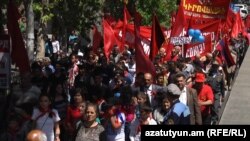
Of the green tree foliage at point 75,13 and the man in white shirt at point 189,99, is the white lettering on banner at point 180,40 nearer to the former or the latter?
the green tree foliage at point 75,13

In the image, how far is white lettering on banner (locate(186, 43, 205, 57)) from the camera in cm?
1753

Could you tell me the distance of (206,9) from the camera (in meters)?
18.9

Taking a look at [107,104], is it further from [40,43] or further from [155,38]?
[40,43]

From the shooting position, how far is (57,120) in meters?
9.74

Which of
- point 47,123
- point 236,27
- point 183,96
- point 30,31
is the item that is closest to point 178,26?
point 30,31

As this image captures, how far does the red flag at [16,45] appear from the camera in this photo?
12.5 m

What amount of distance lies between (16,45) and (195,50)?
604 centimetres

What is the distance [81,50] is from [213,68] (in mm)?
9550

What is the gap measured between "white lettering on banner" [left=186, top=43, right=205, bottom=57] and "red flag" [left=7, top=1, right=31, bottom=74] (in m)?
5.66

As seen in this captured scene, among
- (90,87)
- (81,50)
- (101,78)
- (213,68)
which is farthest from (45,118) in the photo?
(81,50)

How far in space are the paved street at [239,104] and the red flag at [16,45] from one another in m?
4.40

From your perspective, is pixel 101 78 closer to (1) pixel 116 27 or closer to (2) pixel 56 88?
(2) pixel 56 88

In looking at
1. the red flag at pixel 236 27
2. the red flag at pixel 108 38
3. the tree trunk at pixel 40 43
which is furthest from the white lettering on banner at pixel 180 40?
the red flag at pixel 236 27

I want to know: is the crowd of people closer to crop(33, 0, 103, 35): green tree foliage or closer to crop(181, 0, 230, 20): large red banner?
crop(181, 0, 230, 20): large red banner
